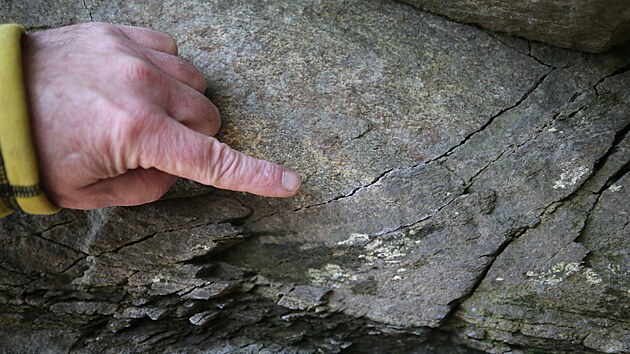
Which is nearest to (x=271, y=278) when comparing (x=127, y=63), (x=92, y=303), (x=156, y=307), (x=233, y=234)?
(x=233, y=234)

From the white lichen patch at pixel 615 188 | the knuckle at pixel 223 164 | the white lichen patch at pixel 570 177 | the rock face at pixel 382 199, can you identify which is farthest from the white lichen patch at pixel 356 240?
the white lichen patch at pixel 615 188

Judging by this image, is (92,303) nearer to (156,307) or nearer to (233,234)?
(156,307)

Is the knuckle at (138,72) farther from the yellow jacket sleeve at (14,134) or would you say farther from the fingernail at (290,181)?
the fingernail at (290,181)

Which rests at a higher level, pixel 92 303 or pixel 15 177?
pixel 15 177

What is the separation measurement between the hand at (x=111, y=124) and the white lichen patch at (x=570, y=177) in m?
0.80

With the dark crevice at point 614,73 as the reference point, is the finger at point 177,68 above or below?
below

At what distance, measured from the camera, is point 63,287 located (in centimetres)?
199

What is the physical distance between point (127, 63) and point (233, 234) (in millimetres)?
640

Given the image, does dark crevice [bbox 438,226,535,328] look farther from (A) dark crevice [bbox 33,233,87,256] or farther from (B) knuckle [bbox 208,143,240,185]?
(A) dark crevice [bbox 33,233,87,256]

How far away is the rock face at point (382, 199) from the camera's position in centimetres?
177

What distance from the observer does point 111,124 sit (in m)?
1.44

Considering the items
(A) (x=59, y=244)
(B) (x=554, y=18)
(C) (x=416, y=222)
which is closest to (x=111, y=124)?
(A) (x=59, y=244)

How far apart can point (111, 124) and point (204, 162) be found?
24cm

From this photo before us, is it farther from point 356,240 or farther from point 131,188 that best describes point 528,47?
point 131,188
